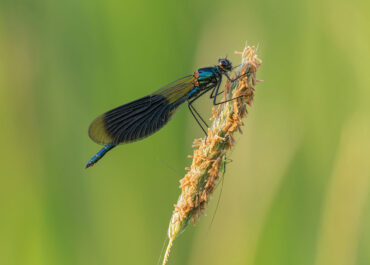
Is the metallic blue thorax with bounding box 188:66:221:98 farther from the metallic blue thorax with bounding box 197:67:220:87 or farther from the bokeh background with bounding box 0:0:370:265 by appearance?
the bokeh background with bounding box 0:0:370:265

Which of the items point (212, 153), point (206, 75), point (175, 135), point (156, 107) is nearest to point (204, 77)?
point (206, 75)

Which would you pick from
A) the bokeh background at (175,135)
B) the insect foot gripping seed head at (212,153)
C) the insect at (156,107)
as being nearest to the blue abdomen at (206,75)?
the insect at (156,107)

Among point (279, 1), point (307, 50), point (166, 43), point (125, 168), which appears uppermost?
point (279, 1)

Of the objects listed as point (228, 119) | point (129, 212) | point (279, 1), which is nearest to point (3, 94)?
point (129, 212)

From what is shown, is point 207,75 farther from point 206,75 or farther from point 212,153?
point 212,153

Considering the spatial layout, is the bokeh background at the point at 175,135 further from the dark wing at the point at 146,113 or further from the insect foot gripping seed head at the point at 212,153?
the insect foot gripping seed head at the point at 212,153

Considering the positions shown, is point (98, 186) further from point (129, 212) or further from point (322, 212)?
point (322, 212)

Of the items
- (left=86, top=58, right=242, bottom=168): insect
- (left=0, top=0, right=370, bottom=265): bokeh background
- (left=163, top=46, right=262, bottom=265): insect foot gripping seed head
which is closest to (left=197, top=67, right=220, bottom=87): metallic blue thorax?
(left=86, top=58, right=242, bottom=168): insect
